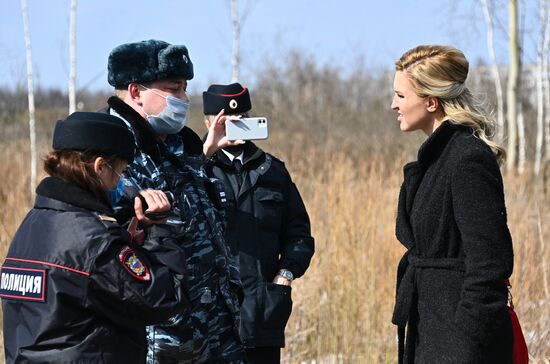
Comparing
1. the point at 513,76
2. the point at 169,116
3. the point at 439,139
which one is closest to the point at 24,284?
the point at 169,116

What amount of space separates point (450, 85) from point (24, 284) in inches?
56.6

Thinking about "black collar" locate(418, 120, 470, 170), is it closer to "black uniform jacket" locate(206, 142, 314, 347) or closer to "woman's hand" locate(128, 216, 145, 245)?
"woman's hand" locate(128, 216, 145, 245)

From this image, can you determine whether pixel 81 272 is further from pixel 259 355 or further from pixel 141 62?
pixel 259 355

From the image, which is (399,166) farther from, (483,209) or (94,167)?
(94,167)

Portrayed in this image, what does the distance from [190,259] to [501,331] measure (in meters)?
1.00

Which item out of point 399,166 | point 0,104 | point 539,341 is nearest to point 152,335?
point 539,341

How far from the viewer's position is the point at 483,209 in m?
2.46

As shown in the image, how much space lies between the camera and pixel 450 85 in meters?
2.68

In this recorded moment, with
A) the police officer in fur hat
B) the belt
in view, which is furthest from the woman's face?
the police officer in fur hat

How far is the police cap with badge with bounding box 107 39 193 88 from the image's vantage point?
279cm

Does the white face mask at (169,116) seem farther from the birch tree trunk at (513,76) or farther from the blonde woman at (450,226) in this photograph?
the birch tree trunk at (513,76)

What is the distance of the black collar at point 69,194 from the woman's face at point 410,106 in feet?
3.55

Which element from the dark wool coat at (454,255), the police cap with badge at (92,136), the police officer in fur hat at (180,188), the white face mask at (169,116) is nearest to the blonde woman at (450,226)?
the dark wool coat at (454,255)

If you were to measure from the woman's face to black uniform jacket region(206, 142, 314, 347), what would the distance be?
1073mm
